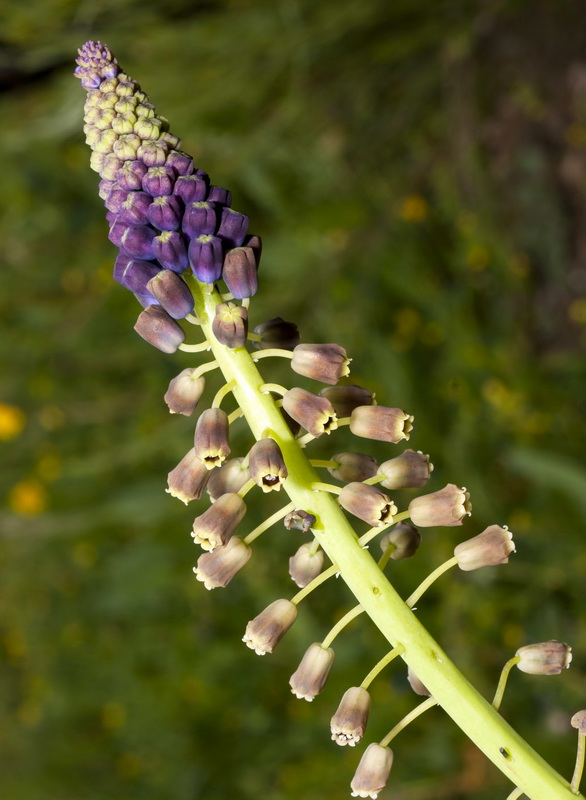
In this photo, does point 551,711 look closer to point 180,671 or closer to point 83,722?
point 180,671

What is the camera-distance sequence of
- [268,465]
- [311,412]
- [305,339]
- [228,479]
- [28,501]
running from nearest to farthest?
[268,465], [311,412], [228,479], [305,339], [28,501]

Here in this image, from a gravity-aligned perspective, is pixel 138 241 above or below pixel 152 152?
below

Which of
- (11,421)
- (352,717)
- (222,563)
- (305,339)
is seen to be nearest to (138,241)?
(222,563)

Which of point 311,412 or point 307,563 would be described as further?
point 307,563

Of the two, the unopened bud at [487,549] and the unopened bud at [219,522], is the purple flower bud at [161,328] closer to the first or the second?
the unopened bud at [219,522]

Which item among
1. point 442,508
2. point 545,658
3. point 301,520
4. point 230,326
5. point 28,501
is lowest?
point 545,658

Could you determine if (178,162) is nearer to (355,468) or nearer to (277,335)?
(277,335)
